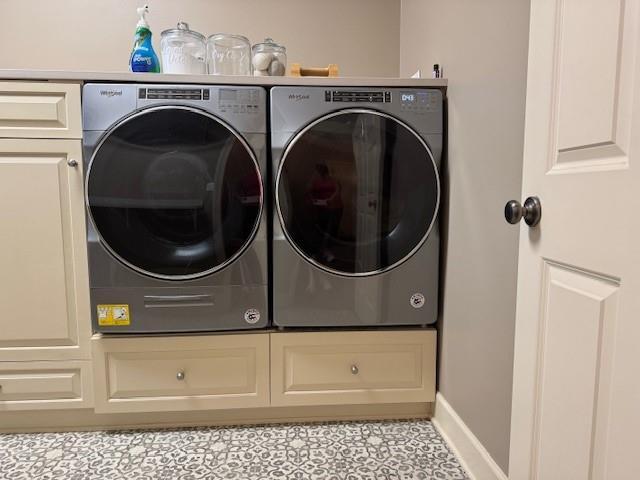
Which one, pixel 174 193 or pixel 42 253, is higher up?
pixel 174 193

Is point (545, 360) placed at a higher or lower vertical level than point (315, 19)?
lower

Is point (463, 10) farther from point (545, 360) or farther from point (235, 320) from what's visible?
point (235, 320)

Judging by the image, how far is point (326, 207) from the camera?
49.9 inches

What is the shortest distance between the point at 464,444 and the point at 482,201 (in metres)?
0.72

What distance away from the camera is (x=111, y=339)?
1271mm

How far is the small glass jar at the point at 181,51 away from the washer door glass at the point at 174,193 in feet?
1.05

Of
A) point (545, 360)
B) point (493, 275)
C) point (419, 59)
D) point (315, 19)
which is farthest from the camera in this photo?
point (315, 19)

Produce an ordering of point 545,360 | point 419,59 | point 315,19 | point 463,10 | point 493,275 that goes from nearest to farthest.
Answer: point 545,360, point 493,275, point 463,10, point 419,59, point 315,19

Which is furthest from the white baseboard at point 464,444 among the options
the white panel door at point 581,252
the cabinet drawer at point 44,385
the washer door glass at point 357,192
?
the cabinet drawer at point 44,385

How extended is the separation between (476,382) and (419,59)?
1239 millimetres

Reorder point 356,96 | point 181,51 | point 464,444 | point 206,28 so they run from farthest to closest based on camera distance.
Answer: point 206,28
point 181,51
point 356,96
point 464,444

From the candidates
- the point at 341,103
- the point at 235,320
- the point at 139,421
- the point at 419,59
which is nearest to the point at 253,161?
the point at 341,103

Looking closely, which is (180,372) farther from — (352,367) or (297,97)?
(297,97)

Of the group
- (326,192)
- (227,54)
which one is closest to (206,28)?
(227,54)
